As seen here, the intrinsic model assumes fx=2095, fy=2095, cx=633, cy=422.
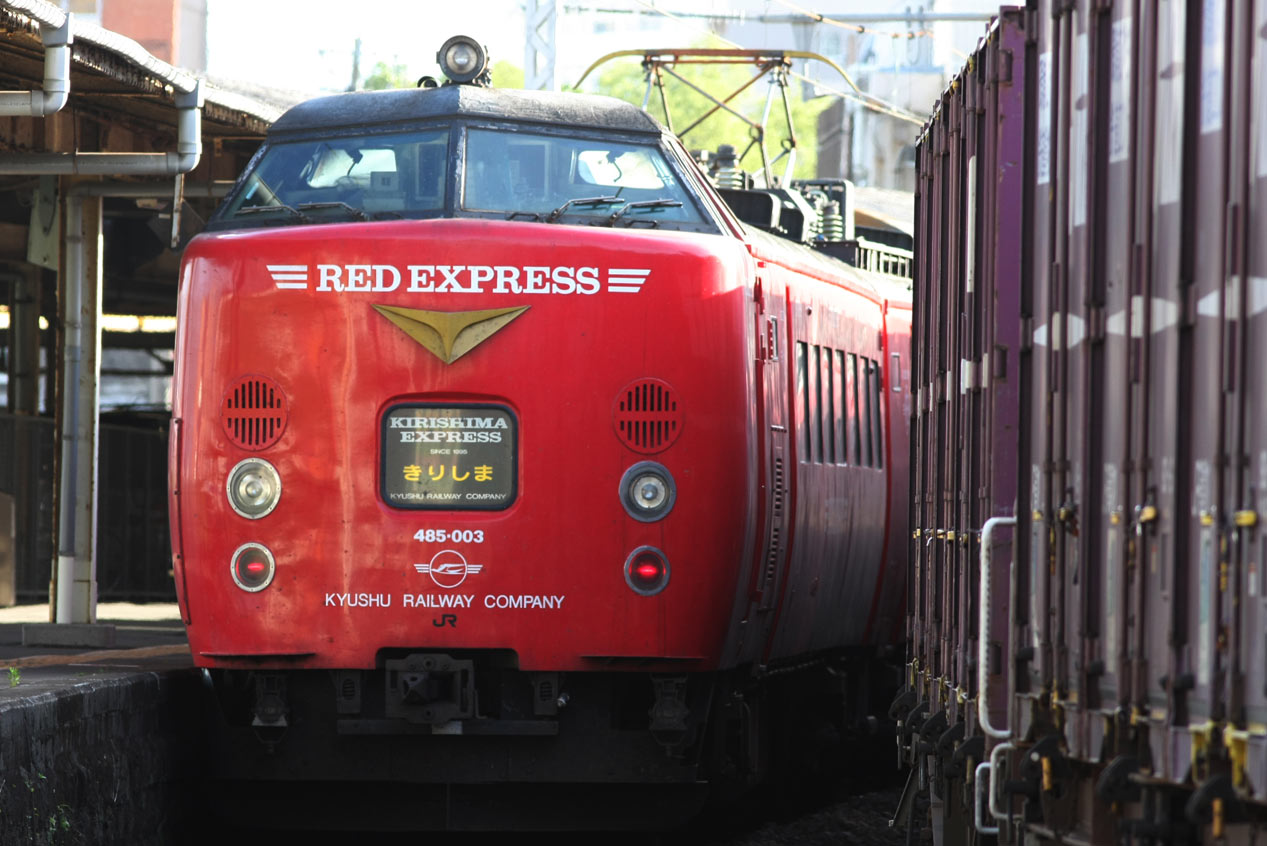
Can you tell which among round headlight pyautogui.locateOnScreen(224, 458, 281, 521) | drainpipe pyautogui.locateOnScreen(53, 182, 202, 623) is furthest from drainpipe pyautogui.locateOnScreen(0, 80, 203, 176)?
round headlight pyautogui.locateOnScreen(224, 458, 281, 521)

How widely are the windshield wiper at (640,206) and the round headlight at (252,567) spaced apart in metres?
2.02

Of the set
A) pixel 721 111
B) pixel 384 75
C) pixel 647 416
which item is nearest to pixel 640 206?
pixel 647 416

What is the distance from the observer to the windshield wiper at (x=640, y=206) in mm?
8984

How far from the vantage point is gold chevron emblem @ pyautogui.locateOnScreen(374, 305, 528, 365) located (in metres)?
8.56

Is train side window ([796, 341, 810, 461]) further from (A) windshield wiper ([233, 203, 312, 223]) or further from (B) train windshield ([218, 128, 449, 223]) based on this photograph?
(A) windshield wiper ([233, 203, 312, 223])

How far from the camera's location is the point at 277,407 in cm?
866

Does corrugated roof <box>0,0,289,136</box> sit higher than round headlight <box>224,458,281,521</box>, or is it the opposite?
corrugated roof <box>0,0,289,136</box>

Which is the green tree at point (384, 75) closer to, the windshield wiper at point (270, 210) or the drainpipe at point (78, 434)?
the drainpipe at point (78, 434)

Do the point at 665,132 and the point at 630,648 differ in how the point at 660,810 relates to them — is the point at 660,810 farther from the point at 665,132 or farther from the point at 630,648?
the point at 665,132

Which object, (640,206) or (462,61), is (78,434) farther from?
(640,206)

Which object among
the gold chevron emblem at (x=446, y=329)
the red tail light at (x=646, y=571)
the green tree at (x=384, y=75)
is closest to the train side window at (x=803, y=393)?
the red tail light at (x=646, y=571)

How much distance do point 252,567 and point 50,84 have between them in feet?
9.80

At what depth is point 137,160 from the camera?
465 inches

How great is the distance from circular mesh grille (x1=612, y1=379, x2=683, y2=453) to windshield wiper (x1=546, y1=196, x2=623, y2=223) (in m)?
0.85
